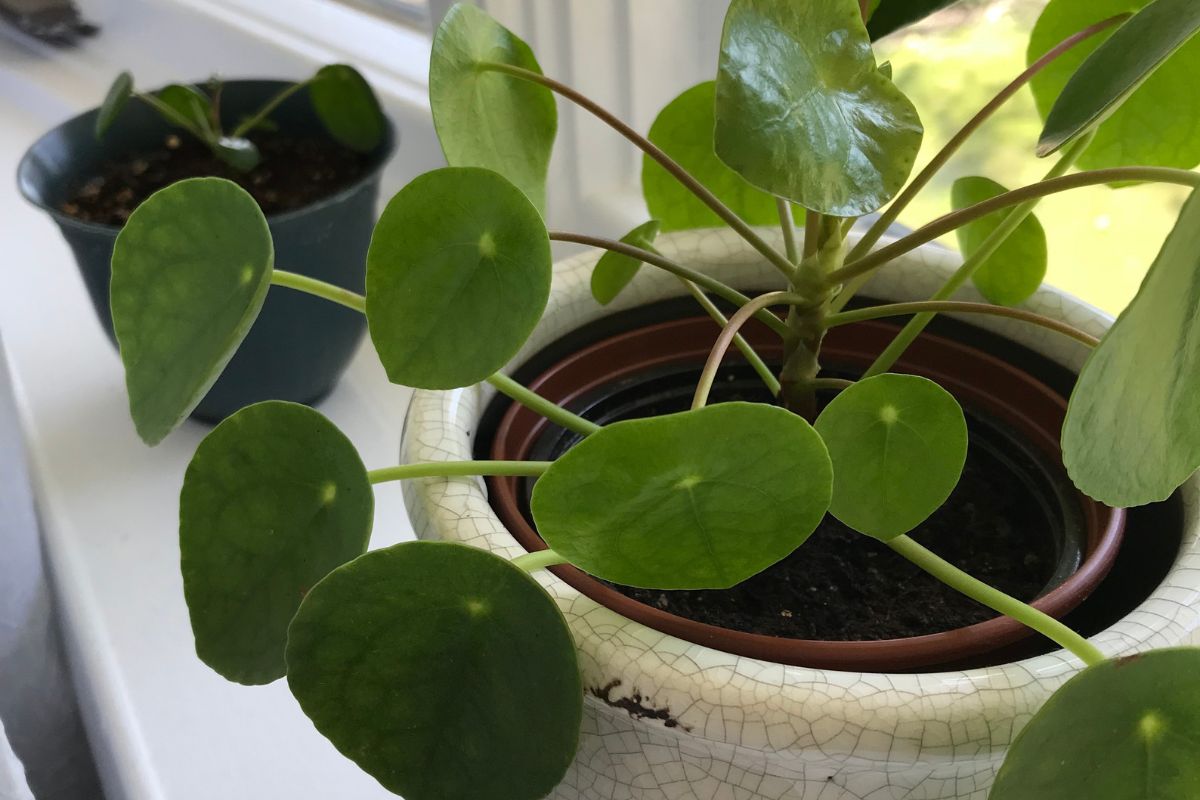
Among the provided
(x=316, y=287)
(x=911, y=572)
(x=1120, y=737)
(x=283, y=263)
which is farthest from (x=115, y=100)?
(x=1120, y=737)

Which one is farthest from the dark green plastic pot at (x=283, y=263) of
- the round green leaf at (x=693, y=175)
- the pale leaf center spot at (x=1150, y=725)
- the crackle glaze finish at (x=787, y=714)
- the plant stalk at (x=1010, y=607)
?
the pale leaf center spot at (x=1150, y=725)

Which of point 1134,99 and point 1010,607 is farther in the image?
point 1134,99

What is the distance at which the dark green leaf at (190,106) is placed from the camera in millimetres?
992

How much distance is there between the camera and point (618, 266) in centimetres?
57

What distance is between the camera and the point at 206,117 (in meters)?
1.03

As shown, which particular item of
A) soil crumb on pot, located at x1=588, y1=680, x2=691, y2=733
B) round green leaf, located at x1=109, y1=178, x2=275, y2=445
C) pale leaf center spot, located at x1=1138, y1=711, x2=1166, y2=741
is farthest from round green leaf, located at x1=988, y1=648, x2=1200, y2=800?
round green leaf, located at x1=109, y1=178, x2=275, y2=445

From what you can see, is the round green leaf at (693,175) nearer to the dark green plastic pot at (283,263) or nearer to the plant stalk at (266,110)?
the dark green plastic pot at (283,263)

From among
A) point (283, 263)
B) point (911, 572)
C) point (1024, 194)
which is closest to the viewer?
point (1024, 194)

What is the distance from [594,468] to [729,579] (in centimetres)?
6

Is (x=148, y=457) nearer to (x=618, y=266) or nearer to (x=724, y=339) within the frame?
(x=618, y=266)

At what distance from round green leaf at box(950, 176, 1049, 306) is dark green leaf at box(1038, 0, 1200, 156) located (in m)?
0.19

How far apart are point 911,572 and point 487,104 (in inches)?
12.0

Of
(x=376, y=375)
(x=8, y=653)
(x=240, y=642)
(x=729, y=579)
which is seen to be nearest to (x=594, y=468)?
(x=729, y=579)

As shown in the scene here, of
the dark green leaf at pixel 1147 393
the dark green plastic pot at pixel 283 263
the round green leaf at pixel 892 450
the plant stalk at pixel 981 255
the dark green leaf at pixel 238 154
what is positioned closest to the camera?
the dark green leaf at pixel 1147 393
